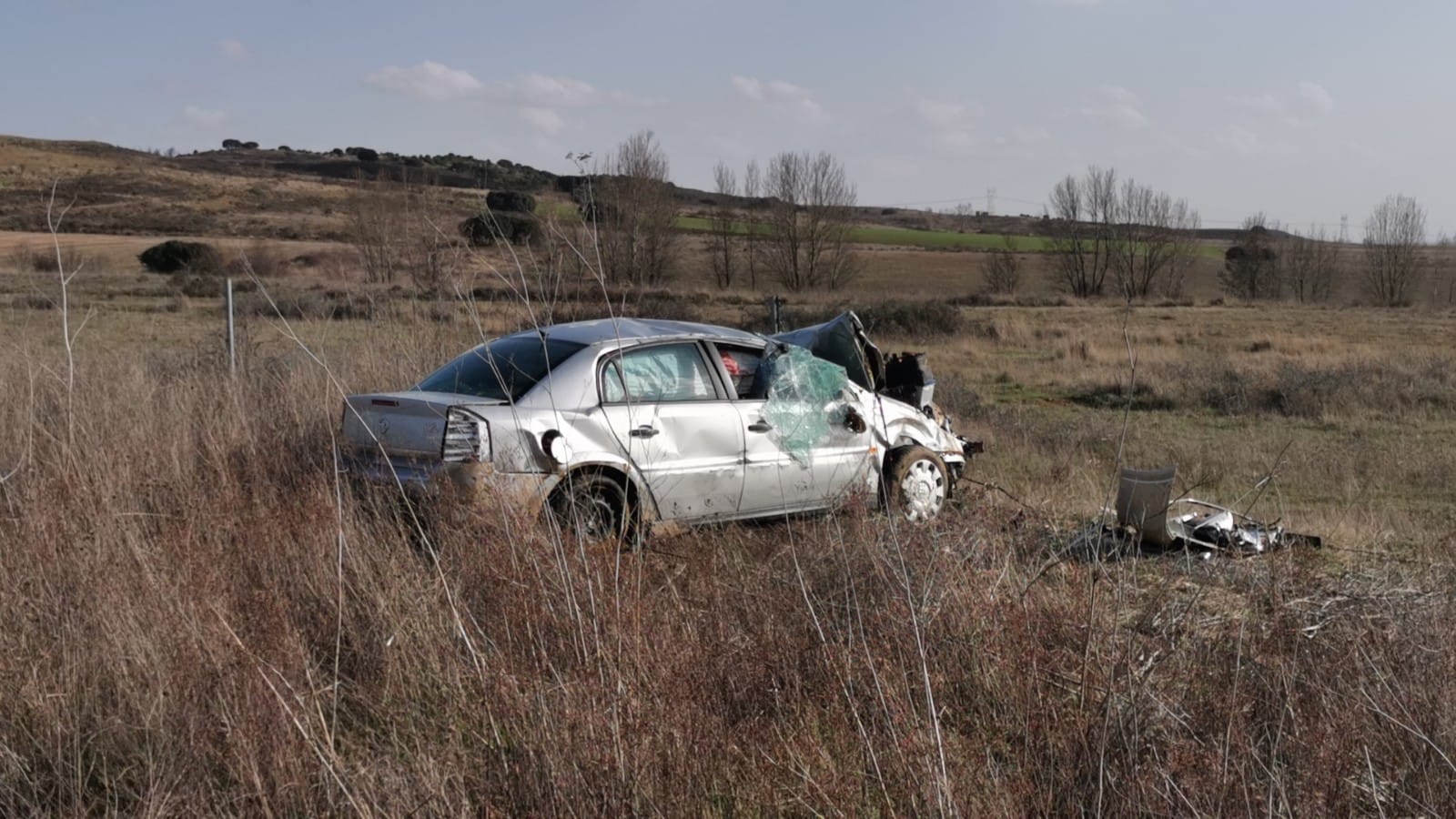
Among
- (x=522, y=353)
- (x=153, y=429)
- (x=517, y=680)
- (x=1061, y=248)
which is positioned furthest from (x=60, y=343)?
(x=1061, y=248)

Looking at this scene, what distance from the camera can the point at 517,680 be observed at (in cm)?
390

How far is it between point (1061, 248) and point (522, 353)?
63.4 meters

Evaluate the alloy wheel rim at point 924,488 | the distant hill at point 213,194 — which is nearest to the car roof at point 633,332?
the alloy wheel rim at point 924,488

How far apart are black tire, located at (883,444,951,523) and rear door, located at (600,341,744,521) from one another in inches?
51.1

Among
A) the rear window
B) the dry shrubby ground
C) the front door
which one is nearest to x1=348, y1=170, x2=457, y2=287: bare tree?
the rear window

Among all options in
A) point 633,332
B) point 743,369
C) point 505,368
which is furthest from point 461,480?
point 743,369

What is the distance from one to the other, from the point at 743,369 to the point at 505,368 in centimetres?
160

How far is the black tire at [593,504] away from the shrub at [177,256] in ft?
120

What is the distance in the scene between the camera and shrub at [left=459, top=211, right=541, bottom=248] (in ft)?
17.3

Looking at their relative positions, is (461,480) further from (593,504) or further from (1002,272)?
Answer: (1002,272)

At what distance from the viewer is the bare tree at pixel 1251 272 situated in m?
64.4

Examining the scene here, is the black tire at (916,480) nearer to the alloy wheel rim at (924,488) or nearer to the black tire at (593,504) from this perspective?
the alloy wheel rim at (924,488)

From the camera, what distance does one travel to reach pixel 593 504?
635cm

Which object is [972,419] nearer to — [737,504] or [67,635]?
[737,504]
